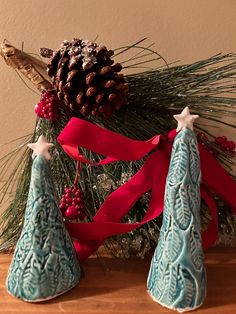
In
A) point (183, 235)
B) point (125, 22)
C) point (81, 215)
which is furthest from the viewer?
point (125, 22)

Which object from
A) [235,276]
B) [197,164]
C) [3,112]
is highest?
[3,112]

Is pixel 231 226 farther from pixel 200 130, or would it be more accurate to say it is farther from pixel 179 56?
pixel 179 56

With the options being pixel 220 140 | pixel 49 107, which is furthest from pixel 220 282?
pixel 49 107

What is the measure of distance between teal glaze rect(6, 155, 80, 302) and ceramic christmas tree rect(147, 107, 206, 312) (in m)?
0.11

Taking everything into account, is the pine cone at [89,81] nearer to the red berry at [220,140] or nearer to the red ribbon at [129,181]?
the red ribbon at [129,181]

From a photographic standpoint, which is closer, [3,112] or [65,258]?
[65,258]

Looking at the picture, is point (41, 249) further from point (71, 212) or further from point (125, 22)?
point (125, 22)

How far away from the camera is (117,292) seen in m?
0.50

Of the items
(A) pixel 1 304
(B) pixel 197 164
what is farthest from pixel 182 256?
(A) pixel 1 304

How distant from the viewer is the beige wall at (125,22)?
66cm

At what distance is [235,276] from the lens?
0.54 meters

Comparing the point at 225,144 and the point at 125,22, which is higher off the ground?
the point at 125,22

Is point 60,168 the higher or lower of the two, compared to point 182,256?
higher

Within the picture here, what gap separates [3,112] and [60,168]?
15 centimetres
